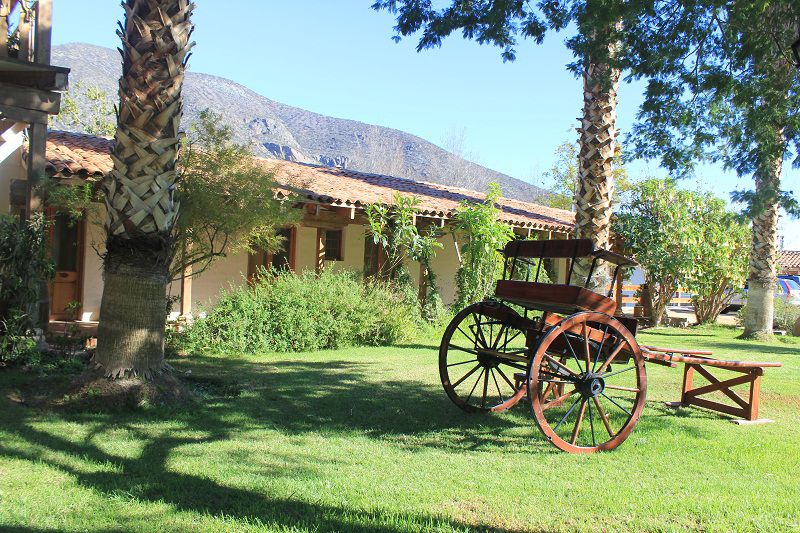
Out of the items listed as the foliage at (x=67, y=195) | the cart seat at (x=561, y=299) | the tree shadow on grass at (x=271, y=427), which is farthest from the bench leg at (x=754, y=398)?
the foliage at (x=67, y=195)

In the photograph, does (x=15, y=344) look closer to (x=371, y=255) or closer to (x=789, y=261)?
(x=371, y=255)

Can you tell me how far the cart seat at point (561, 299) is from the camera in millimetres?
5559

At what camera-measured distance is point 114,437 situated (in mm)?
5188

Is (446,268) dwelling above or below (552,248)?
below

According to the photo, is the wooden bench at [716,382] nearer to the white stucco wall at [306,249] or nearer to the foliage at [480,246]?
the foliage at [480,246]

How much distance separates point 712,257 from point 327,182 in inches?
509

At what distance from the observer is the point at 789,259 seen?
46.1 meters

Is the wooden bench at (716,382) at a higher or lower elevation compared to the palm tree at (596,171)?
lower

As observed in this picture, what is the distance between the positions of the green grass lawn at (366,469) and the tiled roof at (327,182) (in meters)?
3.90

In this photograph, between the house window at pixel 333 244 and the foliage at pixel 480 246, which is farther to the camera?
the house window at pixel 333 244

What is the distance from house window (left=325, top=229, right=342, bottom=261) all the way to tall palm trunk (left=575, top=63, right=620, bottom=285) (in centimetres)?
704

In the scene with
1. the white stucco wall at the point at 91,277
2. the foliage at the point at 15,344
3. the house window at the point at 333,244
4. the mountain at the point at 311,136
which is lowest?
the foliage at the point at 15,344

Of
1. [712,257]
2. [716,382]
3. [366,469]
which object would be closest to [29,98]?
[366,469]

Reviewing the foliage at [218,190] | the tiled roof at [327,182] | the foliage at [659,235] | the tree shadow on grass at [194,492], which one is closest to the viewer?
the tree shadow on grass at [194,492]
